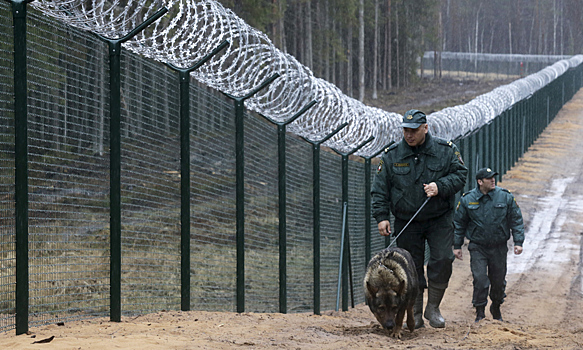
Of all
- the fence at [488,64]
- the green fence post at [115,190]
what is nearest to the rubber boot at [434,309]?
the green fence post at [115,190]

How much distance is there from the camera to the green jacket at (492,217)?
8.10m

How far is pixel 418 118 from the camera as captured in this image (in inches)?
245

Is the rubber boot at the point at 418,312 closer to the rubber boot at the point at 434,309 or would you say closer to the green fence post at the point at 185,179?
the rubber boot at the point at 434,309

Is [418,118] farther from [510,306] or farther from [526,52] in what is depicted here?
[526,52]

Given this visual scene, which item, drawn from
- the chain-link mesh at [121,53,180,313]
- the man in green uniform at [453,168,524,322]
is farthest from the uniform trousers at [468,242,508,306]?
the chain-link mesh at [121,53,180,313]

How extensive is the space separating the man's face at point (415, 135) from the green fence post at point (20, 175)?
9.74 ft

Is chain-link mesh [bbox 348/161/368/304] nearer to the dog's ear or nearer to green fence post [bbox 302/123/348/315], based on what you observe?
green fence post [bbox 302/123/348/315]

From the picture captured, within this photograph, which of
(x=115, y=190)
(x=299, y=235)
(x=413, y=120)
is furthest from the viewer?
(x=299, y=235)

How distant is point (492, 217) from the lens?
8.12m

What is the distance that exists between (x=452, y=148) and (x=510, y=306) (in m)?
4.51

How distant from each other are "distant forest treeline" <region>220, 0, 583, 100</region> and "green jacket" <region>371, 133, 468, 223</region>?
934 inches

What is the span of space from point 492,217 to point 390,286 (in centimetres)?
295

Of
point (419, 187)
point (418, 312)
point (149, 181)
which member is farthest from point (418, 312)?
point (149, 181)

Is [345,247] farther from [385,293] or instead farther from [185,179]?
[385,293]
